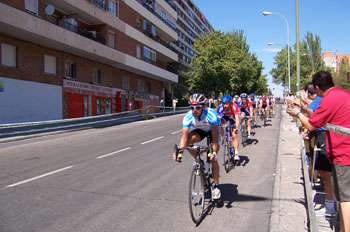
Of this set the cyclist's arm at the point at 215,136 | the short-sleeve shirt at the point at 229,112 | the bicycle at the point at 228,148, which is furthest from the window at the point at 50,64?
the cyclist's arm at the point at 215,136

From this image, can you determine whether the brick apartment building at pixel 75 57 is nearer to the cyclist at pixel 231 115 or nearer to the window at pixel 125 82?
the window at pixel 125 82

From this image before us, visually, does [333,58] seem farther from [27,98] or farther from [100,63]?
[27,98]

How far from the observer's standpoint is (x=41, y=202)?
5.14 metres

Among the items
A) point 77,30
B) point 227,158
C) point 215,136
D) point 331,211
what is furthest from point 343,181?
point 77,30

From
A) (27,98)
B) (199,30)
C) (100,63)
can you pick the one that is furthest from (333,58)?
(27,98)

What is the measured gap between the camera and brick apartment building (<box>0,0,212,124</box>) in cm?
1902

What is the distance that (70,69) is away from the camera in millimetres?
25062

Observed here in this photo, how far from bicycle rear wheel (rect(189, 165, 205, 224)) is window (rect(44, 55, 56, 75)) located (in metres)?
20.5

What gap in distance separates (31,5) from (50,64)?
13.8 feet

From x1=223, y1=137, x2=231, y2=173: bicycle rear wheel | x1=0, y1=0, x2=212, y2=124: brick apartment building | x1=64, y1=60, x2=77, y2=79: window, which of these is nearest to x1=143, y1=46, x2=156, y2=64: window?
x1=0, y1=0, x2=212, y2=124: brick apartment building

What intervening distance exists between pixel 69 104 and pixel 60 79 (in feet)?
6.77

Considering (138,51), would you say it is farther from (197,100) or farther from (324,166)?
(324,166)

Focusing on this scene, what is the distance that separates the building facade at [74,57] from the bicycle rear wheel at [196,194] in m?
16.5

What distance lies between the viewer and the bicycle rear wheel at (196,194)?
4.25m
